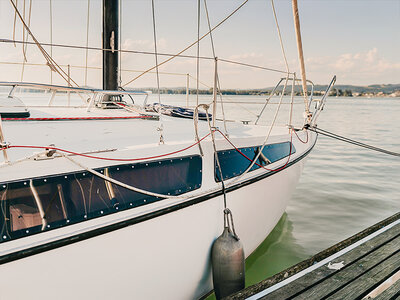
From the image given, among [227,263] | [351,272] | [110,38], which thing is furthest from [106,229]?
[110,38]

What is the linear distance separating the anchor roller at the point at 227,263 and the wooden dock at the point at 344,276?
0.73 feet

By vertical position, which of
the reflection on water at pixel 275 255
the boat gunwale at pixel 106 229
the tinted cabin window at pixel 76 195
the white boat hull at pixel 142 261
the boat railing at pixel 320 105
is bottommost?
the reflection on water at pixel 275 255

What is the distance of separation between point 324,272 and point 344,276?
20 centimetres

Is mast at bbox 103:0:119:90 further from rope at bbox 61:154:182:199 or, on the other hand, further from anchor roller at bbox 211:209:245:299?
anchor roller at bbox 211:209:245:299

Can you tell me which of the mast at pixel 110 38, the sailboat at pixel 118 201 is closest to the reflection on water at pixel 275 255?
the sailboat at pixel 118 201

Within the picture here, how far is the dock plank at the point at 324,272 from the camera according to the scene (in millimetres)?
3287

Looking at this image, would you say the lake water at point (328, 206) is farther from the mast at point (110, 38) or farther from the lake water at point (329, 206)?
the mast at point (110, 38)

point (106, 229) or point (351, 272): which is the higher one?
point (106, 229)

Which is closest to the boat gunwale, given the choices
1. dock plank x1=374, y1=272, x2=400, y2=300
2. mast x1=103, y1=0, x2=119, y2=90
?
dock plank x1=374, y1=272, x2=400, y2=300

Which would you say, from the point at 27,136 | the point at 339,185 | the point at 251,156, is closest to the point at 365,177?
the point at 339,185

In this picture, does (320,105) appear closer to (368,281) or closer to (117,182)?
(368,281)

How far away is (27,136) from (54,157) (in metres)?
0.96

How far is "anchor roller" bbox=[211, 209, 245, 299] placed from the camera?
11.6 ft

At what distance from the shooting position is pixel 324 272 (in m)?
3.65
